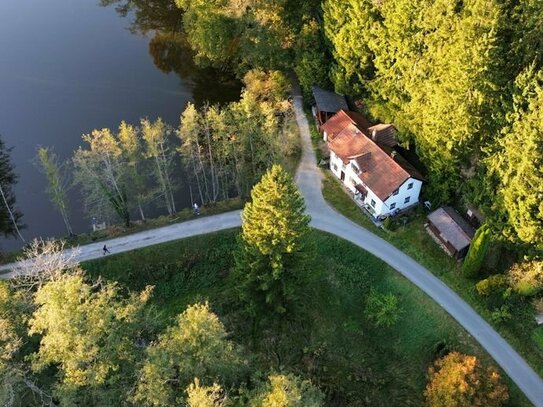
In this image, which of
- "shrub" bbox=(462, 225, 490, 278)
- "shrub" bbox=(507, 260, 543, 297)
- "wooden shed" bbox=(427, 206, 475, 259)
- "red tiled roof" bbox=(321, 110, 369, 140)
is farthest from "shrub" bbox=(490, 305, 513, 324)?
"red tiled roof" bbox=(321, 110, 369, 140)

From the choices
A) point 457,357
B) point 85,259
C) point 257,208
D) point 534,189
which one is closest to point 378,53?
point 534,189

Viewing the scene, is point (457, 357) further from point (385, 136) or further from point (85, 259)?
point (85, 259)

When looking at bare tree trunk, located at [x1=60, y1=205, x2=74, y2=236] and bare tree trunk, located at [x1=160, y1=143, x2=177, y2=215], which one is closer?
bare tree trunk, located at [x1=160, y1=143, x2=177, y2=215]

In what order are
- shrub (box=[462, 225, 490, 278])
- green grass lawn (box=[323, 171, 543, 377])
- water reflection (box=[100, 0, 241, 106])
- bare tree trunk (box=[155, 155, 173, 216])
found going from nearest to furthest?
green grass lawn (box=[323, 171, 543, 377]) → shrub (box=[462, 225, 490, 278]) → bare tree trunk (box=[155, 155, 173, 216]) → water reflection (box=[100, 0, 241, 106])

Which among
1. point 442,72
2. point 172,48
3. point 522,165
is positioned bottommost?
point 172,48

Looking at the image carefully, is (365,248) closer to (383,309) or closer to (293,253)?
(383,309)

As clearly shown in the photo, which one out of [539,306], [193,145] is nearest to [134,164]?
[193,145]

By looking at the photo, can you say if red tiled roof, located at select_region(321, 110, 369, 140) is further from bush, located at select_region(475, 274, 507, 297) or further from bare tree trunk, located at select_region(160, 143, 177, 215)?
bush, located at select_region(475, 274, 507, 297)
